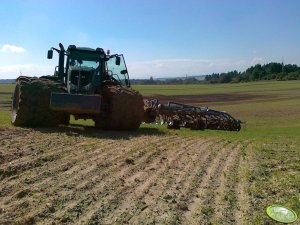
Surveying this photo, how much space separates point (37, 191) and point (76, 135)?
563 centimetres

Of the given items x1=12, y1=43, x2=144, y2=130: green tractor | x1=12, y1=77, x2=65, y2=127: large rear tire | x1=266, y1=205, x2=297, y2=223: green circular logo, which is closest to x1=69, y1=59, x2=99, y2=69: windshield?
x1=12, y1=43, x2=144, y2=130: green tractor

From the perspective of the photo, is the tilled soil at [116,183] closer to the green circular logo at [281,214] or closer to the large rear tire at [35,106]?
the green circular logo at [281,214]

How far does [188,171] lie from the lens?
742cm

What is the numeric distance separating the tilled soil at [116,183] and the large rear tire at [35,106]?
259 centimetres

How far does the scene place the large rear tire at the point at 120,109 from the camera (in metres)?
13.1

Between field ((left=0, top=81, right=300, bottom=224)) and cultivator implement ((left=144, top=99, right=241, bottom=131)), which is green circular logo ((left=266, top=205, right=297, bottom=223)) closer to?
field ((left=0, top=81, right=300, bottom=224))

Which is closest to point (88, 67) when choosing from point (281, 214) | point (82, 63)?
point (82, 63)

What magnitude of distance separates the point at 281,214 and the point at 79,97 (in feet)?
26.3

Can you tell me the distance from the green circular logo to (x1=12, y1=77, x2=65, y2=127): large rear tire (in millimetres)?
8738

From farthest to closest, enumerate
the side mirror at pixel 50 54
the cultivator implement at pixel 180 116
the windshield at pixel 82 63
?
the cultivator implement at pixel 180 116 → the windshield at pixel 82 63 → the side mirror at pixel 50 54

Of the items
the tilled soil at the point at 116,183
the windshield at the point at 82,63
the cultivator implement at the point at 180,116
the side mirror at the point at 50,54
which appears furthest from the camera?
the cultivator implement at the point at 180,116

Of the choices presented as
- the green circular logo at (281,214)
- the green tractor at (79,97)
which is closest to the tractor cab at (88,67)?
the green tractor at (79,97)

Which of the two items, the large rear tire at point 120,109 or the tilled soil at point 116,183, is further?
the large rear tire at point 120,109

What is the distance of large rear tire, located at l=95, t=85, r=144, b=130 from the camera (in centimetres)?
1308
